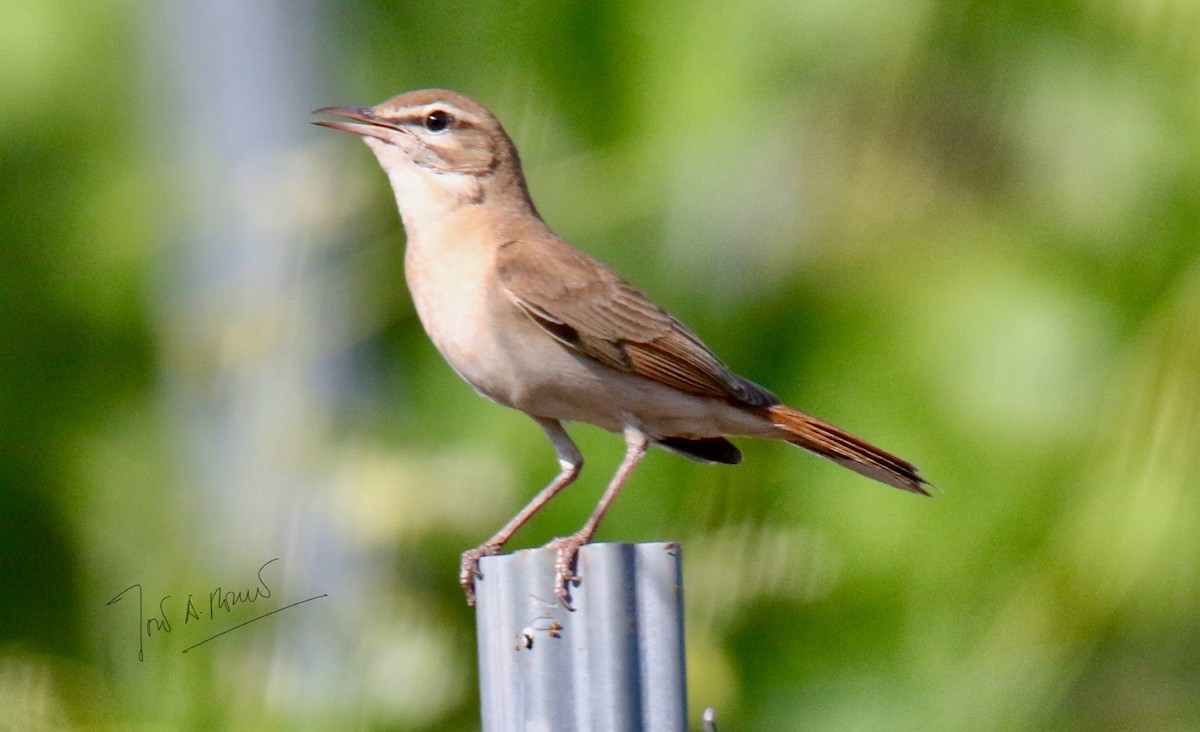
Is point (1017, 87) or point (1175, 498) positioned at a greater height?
point (1017, 87)

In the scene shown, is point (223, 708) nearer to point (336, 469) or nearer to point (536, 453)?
point (336, 469)

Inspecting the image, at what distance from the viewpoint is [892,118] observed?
14.4 ft

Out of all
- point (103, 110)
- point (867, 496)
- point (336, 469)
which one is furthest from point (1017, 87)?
point (103, 110)

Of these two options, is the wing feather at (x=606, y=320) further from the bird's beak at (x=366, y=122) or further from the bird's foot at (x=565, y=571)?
the bird's foot at (x=565, y=571)

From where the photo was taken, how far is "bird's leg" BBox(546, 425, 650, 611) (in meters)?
2.60

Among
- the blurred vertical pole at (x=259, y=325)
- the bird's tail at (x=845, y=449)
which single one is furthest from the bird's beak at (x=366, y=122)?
the bird's tail at (x=845, y=449)

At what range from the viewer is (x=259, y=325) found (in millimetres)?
4137

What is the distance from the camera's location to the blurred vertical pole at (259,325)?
384 cm

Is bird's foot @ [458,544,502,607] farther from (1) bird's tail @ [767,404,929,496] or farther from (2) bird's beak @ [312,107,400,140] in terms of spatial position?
(2) bird's beak @ [312,107,400,140]

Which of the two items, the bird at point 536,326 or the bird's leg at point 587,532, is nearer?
the bird's leg at point 587,532

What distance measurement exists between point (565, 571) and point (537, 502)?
117 centimetres

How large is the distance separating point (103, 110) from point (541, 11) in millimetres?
1604
